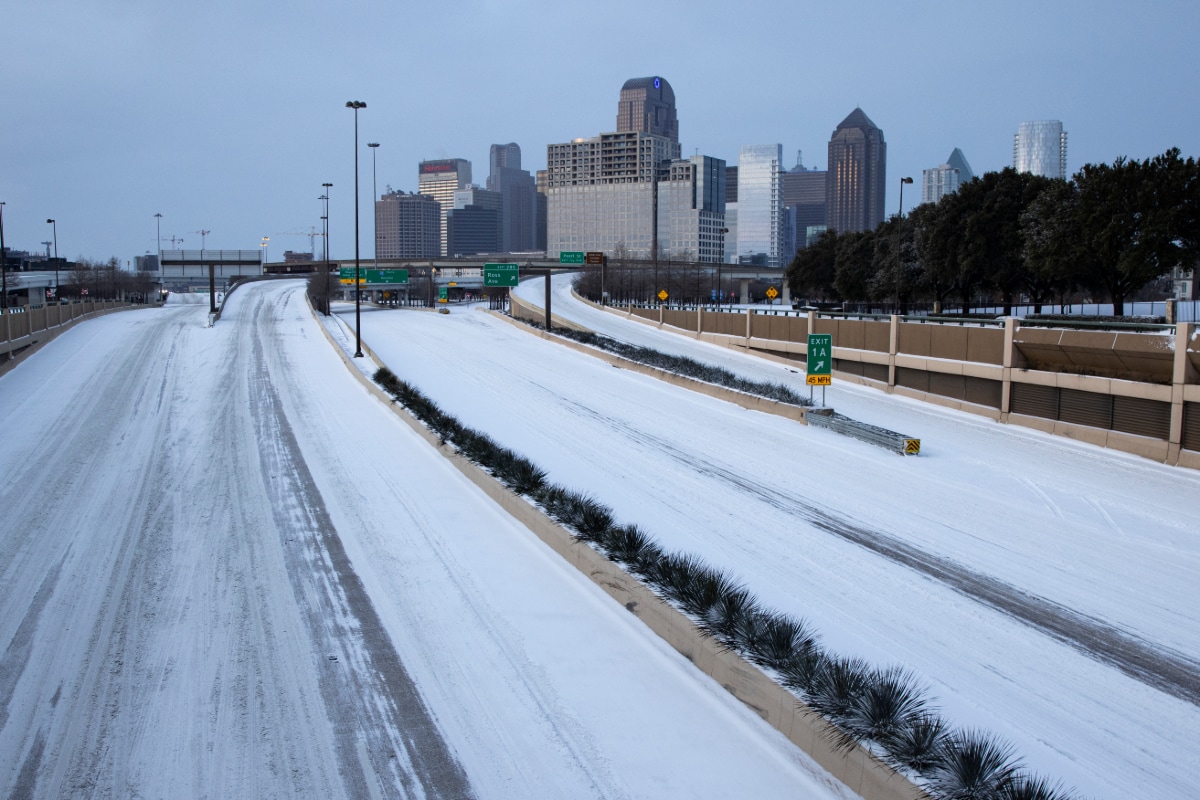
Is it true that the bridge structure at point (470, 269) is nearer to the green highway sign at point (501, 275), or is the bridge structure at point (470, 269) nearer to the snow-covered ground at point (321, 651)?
the green highway sign at point (501, 275)

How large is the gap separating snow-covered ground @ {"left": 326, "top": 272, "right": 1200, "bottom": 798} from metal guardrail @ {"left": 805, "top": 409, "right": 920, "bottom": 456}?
35 cm

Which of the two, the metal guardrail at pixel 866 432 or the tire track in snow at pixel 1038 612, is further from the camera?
the metal guardrail at pixel 866 432

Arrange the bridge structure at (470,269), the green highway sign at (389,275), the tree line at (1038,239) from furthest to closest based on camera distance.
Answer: the bridge structure at (470,269) < the green highway sign at (389,275) < the tree line at (1038,239)

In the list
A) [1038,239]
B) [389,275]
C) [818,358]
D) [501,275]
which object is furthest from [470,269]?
[818,358]

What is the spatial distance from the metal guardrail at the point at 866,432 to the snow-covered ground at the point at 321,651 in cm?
1108

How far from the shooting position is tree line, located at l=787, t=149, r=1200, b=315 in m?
38.3

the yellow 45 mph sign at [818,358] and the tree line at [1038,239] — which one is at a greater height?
the tree line at [1038,239]

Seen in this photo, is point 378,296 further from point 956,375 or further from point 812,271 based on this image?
point 956,375

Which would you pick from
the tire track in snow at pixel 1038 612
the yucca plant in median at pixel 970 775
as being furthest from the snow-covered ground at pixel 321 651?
the tire track in snow at pixel 1038 612

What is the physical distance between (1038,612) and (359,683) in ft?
29.6

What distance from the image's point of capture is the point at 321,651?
10.2m

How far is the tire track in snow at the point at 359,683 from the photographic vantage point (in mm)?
7633

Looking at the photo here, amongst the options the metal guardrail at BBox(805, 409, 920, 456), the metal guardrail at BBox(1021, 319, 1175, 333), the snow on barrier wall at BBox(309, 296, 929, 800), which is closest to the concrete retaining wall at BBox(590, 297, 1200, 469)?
the metal guardrail at BBox(1021, 319, 1175, 333)

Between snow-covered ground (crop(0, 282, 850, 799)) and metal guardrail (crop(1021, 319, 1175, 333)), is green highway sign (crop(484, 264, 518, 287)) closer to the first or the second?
metal guardrail (crop(1021, 319, 1175, 333))
